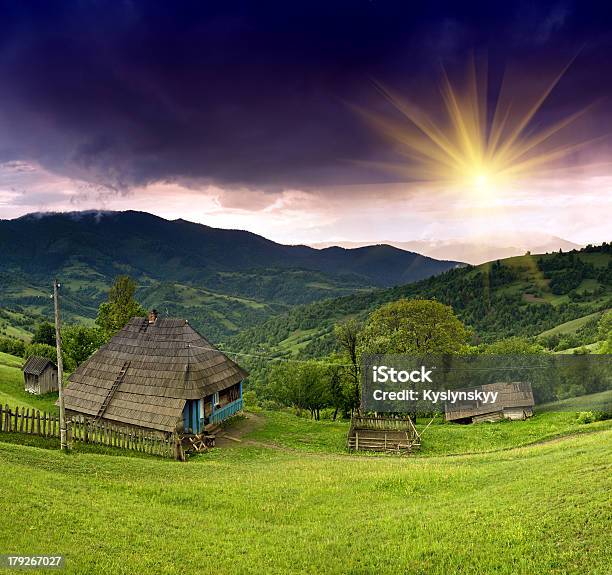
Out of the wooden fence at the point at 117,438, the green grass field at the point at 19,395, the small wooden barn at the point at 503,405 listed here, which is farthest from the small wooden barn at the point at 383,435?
the green grass field at the point at 19,395

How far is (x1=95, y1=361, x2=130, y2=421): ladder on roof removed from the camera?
29.6 meters

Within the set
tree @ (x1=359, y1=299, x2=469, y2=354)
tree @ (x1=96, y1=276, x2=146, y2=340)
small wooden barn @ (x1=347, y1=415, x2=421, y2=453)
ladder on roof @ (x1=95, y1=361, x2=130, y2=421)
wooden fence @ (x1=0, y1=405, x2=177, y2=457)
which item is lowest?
small wooden barn @ (x1=347, y1=415, x2=421, y2=453)

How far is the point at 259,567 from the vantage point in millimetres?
9445

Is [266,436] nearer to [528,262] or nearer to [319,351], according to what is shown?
[319,351]

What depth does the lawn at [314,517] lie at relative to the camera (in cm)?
906

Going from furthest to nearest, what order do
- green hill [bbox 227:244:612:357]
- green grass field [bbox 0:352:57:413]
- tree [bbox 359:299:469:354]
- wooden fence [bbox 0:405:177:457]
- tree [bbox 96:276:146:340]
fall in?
green hill [bbox 227:244:612:357]
tree [bbox 96:276:146:340]
tree [bbox 359:299:469:354]
green grass field [bbox 0:352:57:413]
wooden fence [bbox 0:405:177:457]

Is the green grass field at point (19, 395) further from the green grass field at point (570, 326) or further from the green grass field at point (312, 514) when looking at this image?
the green grass field at point (570, 326)

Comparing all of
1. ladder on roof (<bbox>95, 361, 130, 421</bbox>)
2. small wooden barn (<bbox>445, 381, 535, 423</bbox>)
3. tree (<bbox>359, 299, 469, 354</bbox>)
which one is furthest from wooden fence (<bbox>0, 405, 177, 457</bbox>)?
small wooden barn (<bbox>445, 381, 535, 423</bbox>)

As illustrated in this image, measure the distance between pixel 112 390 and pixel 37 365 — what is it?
15.3 meters

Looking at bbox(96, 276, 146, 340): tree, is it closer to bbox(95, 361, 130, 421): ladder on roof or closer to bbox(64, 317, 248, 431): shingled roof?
bbox(64, 317, 248, 431): shingled roof

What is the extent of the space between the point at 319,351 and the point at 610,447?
13320cm

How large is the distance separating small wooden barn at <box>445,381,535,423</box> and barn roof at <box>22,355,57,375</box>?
3725cm

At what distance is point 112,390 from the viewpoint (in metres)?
30.7

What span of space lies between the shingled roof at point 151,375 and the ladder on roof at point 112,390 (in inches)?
3.6
